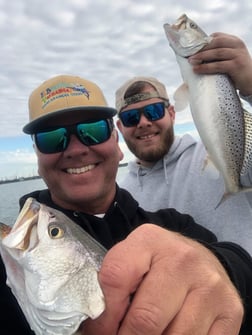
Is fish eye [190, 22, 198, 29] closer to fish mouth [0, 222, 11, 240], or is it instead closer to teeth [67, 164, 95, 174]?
teeth [67, 164, 95, 174]

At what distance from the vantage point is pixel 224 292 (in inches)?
56.9

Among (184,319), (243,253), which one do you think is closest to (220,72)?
(243,253)

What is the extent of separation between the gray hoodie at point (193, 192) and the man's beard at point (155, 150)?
3.0 inches

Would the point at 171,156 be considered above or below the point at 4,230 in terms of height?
below

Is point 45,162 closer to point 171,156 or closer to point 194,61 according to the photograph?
point 194,61

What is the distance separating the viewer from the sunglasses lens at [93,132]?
2.99 meters

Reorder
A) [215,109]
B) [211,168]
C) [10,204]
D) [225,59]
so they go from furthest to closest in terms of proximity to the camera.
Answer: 1. [10,204]
2. [211,168]
3. [215,109]
4. [225,59]

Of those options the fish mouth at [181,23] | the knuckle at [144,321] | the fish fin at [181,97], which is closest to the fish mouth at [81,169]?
the fish fin at [181,97]

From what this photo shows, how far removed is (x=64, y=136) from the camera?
2963mm

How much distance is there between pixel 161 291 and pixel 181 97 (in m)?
2.22

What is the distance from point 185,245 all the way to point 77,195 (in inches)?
65.8

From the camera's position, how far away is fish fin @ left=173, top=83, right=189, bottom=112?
3.18 m

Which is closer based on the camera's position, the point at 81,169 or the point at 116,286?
the point at 116,286

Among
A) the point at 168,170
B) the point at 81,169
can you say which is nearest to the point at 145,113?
the point at 168,170
